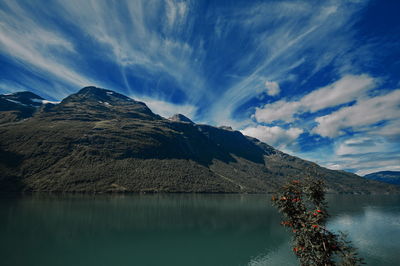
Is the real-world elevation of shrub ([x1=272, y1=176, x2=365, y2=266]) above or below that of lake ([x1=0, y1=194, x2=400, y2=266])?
above

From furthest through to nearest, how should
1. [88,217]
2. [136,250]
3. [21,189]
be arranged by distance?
[21,189], [88,217], [136,250]

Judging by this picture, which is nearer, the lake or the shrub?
the shrub

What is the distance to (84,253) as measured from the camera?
49812 mm

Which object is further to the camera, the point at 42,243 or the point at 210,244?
the point at 210,244

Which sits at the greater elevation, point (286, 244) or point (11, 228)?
point (11, 228)

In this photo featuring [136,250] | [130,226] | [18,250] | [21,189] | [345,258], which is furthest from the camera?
[21,189]

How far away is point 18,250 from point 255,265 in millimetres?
49443

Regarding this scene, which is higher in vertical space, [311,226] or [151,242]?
[311,226]

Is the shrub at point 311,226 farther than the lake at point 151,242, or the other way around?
the lake at point 151,242

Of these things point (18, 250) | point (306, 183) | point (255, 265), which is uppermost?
point (306, 183)

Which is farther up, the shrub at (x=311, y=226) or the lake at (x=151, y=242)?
the shrub at (x=311, y=226)

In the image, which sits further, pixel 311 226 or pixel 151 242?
pixel 151 242

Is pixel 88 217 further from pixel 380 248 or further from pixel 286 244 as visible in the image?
pixel 380 248

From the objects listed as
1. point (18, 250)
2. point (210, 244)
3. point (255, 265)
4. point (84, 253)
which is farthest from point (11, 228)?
point (255, 265)
